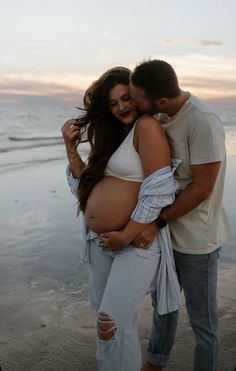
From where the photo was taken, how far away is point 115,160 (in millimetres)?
2701

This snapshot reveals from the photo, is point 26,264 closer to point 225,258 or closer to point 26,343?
point 26,343

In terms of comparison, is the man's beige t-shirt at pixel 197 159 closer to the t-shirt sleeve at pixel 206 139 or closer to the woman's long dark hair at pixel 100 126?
the t-shirt sleeve at pixel 206 139

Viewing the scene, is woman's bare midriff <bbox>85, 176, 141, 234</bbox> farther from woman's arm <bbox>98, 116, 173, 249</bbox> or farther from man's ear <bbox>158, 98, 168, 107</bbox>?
man's ear <bbox>158, 98, 168, 107</bbox>

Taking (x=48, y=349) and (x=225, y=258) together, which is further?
(x=225, y=258)

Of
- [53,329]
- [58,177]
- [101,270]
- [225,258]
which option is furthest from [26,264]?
[58,177]

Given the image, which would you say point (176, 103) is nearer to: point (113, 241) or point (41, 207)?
point (113, 241)

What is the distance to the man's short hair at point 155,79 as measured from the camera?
8.16ft

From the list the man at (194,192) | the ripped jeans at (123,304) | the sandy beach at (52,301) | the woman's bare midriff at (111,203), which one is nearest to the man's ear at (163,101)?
the man at (194,192)

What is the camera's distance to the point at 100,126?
2885 millimetres

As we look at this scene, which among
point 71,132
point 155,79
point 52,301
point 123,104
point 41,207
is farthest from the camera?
point 41,207

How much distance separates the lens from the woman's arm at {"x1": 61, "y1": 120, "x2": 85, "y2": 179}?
3.00 meters

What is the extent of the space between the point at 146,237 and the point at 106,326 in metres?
0.48

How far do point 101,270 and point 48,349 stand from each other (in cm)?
100

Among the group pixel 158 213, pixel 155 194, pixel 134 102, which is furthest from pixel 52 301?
pixel 134 102
